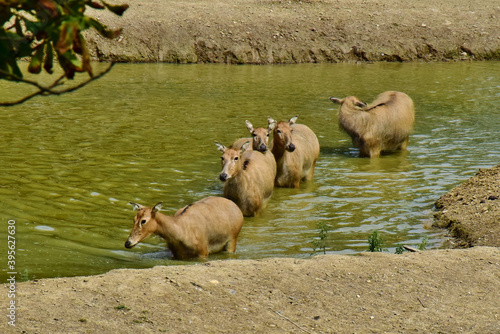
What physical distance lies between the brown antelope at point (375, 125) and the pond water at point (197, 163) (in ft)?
1.14

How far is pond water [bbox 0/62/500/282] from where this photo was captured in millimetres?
8625

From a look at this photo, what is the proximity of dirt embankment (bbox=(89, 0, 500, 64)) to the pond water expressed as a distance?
4126 mm

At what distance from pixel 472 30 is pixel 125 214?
23.1 m

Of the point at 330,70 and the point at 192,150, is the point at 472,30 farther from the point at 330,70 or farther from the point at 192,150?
the point at 192,150

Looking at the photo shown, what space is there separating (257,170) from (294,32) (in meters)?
18.3

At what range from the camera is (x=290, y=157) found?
39.1 feet

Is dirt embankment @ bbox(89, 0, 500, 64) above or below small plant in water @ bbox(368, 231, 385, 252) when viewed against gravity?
above

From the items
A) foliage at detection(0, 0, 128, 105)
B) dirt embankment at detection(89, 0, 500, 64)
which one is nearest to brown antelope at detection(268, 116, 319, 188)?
foliage at detection(0, 0, 128, 105)

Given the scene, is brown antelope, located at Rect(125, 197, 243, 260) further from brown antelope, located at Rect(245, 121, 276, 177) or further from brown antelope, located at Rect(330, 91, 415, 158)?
brown antelope, located at Rect(330, 91, 415, 158)

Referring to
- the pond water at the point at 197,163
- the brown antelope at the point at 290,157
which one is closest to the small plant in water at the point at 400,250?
the pond water at the point at 197,163

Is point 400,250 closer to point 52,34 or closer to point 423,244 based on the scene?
point 423,244

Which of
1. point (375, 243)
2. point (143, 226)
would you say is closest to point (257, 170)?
point (143, 226)

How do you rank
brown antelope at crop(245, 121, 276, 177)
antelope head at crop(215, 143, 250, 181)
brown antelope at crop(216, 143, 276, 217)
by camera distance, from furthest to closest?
1. brown antelope at crop(245, 121, 276, 177)
2. brown antelope at crop(216, 143, 276, 217)
3. antelope head at crop(215, 143, 250, 181)

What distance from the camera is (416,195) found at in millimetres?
11062
